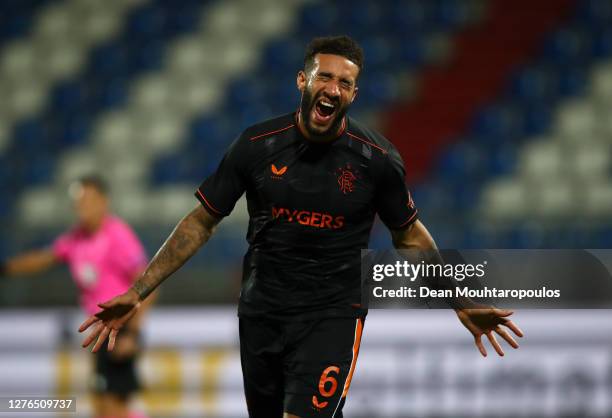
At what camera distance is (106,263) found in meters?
5.96

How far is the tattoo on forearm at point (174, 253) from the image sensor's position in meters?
3.41

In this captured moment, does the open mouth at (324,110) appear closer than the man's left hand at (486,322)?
Yes

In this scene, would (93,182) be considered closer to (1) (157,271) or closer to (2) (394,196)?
(1) (157,271)

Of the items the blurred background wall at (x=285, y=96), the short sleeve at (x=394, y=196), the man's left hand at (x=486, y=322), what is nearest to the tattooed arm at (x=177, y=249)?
the short sleeve at (x=394, y=196)

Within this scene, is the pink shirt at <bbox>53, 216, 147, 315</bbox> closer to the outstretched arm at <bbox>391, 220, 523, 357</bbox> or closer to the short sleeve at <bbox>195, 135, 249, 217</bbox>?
the short sleeve at <bbox>195, 135, 249, 217</bbox>

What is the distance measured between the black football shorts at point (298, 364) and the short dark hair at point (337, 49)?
0.94 m

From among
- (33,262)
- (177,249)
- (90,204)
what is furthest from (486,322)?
(33,262)

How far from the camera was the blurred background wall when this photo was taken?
9.08 meters

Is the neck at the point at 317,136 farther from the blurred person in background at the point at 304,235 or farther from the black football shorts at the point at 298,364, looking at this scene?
the black football shorts at the point at 298,364

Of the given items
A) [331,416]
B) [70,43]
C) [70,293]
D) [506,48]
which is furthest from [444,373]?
[70,43]

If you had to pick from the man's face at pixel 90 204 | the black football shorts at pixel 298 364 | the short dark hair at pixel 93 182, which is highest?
the short dark hair at pixel 93 182

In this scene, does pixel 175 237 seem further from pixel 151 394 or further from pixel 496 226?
pixel 496 226

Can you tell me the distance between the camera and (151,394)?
691 centimetres

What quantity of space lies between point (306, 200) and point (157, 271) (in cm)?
60
